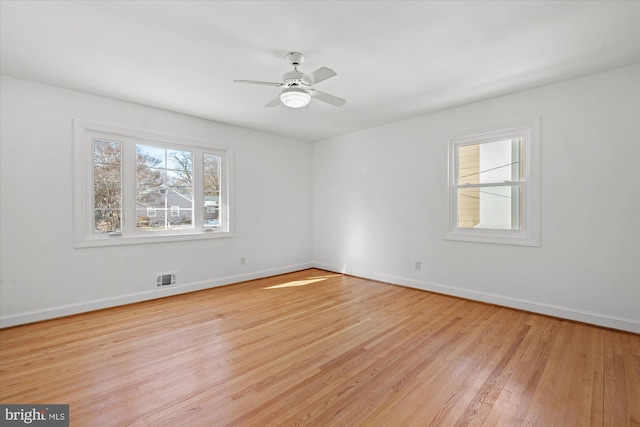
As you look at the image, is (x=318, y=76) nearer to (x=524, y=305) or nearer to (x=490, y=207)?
(x=490, y=207)

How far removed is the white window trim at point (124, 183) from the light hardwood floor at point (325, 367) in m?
0.91

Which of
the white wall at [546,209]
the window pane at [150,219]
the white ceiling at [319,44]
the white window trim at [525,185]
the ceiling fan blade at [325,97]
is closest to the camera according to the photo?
the white ceiling at [319,44]

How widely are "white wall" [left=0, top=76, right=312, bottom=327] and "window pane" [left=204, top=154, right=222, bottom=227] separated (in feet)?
0.93

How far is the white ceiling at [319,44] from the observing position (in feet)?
6.77

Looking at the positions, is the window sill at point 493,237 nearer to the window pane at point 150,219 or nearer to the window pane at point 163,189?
the window pane at point 163,189

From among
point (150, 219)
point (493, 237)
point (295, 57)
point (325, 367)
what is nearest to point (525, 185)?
point (493, 237)

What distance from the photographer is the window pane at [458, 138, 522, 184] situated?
3.65 m

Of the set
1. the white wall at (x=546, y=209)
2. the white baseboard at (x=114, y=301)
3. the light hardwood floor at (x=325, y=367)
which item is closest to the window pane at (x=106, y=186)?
the white baseboard at (x=114, y=301)

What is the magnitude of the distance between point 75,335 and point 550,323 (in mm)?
4815

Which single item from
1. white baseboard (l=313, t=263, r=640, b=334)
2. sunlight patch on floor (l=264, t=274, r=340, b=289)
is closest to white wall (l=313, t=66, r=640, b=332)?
white baseboard (l=313, t=263, r=640, b=334)

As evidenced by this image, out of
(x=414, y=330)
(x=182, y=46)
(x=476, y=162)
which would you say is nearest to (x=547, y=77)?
(x=476, y=162)

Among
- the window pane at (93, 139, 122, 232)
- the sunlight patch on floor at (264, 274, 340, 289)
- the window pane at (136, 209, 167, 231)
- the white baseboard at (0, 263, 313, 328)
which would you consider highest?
the window pane at (93, 139, 122, 232)

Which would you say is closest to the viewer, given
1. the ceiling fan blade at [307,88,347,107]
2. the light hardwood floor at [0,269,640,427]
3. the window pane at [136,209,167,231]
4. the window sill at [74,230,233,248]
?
the light hardwood floor at [0,269,640,427]

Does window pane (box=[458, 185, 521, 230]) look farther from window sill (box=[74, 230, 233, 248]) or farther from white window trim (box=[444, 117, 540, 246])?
window sill (box=[74, 230, 233, 248])
